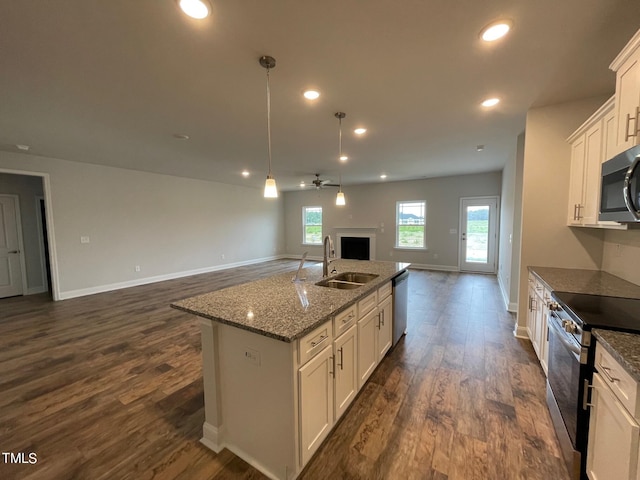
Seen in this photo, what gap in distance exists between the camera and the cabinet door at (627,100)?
155 cm

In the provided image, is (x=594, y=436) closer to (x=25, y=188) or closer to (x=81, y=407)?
(x=81, y=407)

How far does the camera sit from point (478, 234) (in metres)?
6.95

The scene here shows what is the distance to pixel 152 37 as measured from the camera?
5.73ft

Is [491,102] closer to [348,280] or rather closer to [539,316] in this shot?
[539,316]

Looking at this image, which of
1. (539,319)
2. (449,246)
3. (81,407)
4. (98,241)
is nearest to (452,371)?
(539,319)

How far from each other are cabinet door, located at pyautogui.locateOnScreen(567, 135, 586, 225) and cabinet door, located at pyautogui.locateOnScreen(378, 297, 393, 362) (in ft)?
6.53

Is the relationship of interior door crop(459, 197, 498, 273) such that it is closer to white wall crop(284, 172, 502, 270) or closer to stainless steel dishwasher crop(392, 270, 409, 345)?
white wall crop(284, 172, 502, 270)

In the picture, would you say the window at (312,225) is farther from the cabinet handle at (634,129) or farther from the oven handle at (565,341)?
the cabinet handle at (634,129)

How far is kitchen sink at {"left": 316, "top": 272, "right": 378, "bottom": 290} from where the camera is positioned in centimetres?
262

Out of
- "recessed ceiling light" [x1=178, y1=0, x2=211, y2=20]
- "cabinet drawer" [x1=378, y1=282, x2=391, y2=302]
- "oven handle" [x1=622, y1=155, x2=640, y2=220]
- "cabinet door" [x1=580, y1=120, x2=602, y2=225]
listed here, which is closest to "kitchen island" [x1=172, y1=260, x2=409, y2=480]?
"cabinet drawer" [x1=378, y1=282, x2=391, y2=302]

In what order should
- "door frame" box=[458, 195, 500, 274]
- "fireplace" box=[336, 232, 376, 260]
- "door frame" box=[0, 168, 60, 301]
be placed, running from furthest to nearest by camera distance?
1. "fireplace" box=[336, 232, 376, 260]
2. "door frame" box=[458, 195, 500, 274]
3. "door frame" box=[0, 168, 60, 301]

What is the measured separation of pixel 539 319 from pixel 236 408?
2784 mm

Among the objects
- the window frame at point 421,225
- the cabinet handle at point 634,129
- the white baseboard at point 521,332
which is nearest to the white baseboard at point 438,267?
the window frame at point 421,225

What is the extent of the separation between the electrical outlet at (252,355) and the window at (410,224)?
23.1 ft
